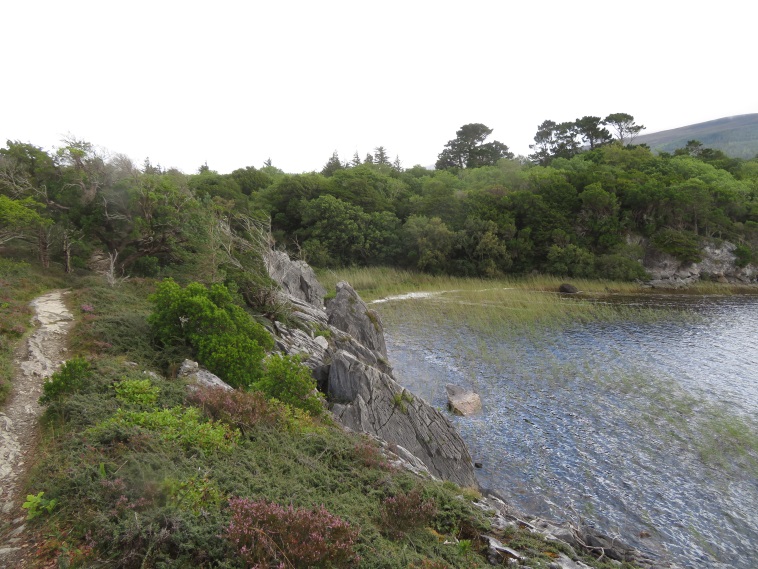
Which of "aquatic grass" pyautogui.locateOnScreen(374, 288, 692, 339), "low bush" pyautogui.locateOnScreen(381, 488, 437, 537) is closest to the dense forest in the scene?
"aquatic grass" pyautogui.locateOnScreen(374, 288, 692, 339)

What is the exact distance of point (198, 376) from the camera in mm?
10398

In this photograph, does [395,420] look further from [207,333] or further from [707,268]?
[707,268]

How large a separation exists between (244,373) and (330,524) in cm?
667

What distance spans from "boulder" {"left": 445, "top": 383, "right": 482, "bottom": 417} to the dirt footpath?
41.7ft

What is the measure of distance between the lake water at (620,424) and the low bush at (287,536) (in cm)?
757

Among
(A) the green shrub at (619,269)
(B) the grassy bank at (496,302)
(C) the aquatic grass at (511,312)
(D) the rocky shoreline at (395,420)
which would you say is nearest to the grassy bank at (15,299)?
(D) the rocky shoreline at (395,420)

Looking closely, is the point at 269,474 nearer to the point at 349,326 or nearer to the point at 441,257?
the point at 349,326

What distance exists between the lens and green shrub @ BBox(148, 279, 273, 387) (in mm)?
11328

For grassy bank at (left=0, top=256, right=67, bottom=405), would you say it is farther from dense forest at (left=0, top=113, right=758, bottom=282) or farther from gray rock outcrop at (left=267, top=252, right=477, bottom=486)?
dense forest at (left=0, top=113, right=758, bottom=282)

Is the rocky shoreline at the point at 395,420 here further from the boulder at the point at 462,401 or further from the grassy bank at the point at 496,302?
the grassy bank at the point at 496,302

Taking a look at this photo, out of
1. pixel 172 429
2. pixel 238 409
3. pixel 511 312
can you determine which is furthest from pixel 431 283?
pixel 172 429

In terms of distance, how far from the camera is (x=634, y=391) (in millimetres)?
18000

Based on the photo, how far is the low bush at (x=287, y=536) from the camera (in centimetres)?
496

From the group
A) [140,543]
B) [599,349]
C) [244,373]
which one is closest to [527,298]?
[599,349]
